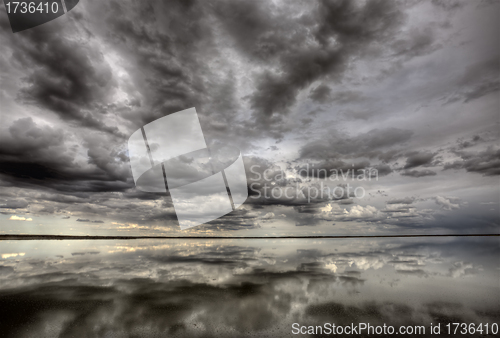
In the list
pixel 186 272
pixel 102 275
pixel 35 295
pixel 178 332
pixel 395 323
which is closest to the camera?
pixel 178 332

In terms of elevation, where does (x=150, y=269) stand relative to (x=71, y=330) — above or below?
below

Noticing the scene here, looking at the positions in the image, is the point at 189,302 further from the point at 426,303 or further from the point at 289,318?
the point at 426,303

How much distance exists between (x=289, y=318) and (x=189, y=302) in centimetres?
481

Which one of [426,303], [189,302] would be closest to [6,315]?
[189,302]

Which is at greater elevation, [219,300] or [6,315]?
[6,315]

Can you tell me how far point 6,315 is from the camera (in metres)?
8.46

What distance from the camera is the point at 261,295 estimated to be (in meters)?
11.2

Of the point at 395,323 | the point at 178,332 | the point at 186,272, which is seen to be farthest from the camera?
the point at 186,272

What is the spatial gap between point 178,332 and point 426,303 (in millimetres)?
11326

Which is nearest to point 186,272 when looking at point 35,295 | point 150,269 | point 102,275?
point 150,269

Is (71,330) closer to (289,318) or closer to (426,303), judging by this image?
(289,318)

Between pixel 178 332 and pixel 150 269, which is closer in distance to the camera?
pixel 178 332

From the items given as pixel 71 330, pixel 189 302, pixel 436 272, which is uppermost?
pixel 71 330

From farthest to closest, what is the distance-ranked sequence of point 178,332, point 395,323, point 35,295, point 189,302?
point 35,295
point 189,302
point 395,323
point 178,332
